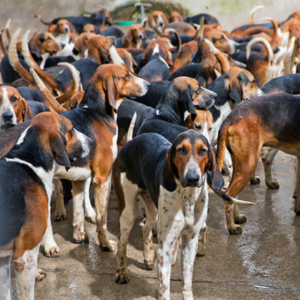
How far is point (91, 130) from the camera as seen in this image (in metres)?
3.90

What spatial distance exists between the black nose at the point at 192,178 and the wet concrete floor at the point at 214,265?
44.9 inches

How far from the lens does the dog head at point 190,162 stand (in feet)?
7.95

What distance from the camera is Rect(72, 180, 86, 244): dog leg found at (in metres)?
3.97

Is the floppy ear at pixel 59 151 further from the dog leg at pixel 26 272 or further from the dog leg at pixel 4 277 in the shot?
the dog leg at pixel 4 277

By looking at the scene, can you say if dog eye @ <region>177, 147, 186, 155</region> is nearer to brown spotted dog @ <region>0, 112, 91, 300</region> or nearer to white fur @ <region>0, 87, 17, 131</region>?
brown spotted dog @ <region>0, 112, 91, 300</region>

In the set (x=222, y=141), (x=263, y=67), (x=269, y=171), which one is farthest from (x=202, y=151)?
(x=263, y=67)

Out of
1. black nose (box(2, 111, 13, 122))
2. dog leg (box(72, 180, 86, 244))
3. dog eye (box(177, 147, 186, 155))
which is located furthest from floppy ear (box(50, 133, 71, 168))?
black nose (box(2, 111, 13, 122))

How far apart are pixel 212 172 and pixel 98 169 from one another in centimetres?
153

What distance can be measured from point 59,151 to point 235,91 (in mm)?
2679

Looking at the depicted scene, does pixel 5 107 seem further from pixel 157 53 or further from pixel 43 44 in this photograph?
pixel 43 44

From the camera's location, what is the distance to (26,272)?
260 cm

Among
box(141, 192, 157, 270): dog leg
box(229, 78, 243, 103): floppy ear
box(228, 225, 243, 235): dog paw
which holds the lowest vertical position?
box(228, 225, 243, 235): dog paw

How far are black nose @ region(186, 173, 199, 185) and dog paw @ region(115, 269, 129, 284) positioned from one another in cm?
130

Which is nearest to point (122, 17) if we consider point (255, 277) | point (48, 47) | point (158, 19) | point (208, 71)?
point (158, 19)
